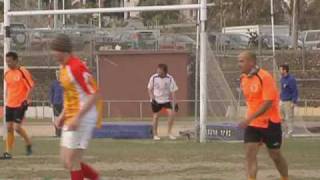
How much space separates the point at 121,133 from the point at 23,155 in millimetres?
6597

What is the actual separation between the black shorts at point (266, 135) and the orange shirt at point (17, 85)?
5779 millimetres

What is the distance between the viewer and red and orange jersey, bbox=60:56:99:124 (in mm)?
9250

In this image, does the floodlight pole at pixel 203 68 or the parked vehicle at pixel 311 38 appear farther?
the parked vehicle at pixel 311 38

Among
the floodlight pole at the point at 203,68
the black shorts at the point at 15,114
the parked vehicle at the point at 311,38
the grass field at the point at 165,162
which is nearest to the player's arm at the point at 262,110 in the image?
the grass field at the point at 165,162

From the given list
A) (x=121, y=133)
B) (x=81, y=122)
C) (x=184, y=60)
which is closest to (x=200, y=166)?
(x=81, y=122)

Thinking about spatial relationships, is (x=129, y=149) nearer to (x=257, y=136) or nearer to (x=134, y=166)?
(x=134, y=166)

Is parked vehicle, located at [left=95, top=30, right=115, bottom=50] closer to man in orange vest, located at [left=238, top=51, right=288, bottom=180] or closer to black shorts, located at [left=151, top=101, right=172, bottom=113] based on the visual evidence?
black shorts, located at [left=151, top=101, right=172, bottom=113]

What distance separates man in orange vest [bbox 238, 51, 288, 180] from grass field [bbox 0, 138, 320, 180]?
1633mm

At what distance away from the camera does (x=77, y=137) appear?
9.16 m

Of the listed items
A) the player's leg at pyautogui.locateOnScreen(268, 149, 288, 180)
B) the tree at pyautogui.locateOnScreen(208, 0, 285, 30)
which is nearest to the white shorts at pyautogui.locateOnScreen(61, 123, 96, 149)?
the player's leg at pyautogui.locateOnScreen(268, 149, 288, 180)

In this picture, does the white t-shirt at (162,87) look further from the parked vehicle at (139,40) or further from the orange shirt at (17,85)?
the parked vehicle at (139,40)

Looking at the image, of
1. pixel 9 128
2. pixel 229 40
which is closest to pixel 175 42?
pixel 229 40

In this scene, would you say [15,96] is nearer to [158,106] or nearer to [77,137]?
[158,106]

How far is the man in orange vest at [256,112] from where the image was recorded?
10477 mm
